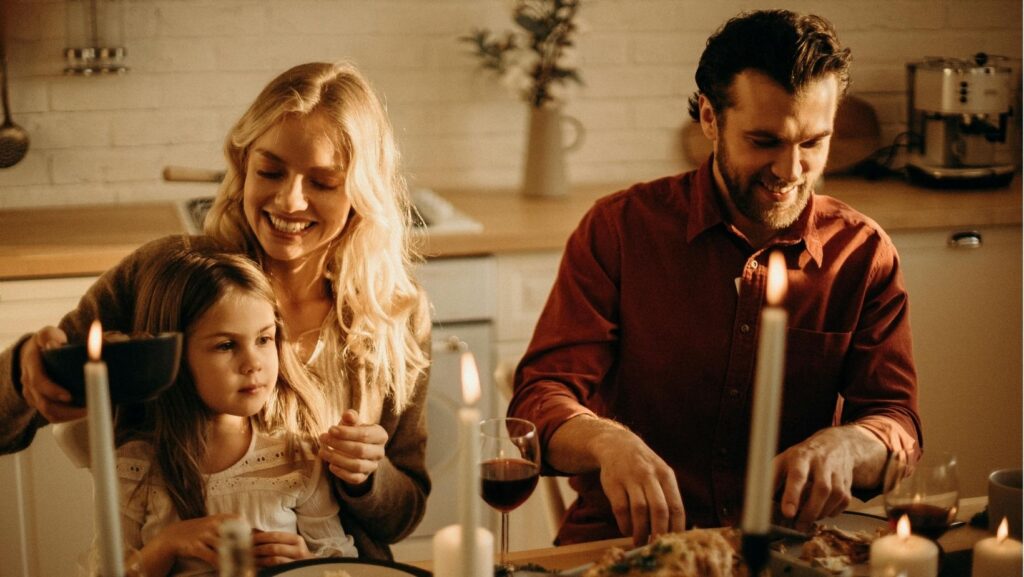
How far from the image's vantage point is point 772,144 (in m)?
1.87

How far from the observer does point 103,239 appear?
9.22ft

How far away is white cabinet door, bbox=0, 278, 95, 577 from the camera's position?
2660mm

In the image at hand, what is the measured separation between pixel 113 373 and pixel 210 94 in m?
2.29

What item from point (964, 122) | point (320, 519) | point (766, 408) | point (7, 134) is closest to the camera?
point (766, 408)

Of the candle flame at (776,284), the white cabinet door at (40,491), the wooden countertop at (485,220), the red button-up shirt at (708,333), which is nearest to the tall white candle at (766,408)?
the candle flame at (776,284)

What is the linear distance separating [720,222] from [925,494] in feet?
2.19

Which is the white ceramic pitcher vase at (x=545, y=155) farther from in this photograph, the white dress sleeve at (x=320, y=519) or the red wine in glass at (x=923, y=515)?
the red wine in glass at (x=923, y=515)

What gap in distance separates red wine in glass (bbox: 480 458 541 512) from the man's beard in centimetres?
71

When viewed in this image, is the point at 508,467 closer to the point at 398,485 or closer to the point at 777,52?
the point at 398,485

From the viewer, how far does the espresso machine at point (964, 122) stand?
3244 mm

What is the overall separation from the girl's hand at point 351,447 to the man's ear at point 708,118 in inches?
29.6

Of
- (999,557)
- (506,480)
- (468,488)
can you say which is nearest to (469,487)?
(468,488)

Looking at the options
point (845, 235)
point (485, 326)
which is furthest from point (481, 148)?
point (845, 235)

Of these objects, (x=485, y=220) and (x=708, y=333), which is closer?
(x=708, y=333)
